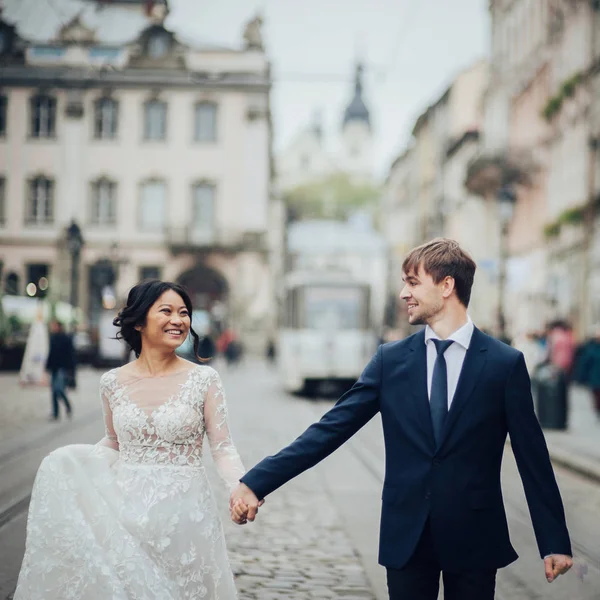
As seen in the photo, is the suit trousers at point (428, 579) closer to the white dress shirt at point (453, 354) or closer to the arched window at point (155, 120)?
the white dress shirt at point (453, 354)

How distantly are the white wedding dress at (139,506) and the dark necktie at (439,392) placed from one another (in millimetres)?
934

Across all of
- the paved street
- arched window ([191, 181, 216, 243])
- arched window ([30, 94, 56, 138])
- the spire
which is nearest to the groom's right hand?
the paved street

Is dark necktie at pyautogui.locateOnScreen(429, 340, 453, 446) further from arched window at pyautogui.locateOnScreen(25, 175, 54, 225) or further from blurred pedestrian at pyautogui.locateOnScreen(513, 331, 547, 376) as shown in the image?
arched window at pyautogui.locateOnScreen(25, 175, 54, 225)

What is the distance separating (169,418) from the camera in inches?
166

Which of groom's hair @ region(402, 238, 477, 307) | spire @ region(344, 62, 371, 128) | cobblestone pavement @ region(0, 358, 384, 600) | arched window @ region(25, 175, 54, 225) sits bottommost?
cobblestone pavement @ region(0, 358, 384, 600)

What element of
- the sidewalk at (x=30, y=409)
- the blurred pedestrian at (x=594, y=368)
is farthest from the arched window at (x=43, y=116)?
the blurred pedestrian at (x=594, y=368)

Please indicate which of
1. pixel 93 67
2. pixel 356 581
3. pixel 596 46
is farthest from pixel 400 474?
pixel 596 46

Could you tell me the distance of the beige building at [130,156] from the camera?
64.4 feet

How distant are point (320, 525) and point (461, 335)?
16.8 ft

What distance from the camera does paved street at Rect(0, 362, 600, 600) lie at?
258 inches

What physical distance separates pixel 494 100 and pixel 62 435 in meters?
34.0

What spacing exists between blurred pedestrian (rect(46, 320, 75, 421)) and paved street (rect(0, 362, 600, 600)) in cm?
62

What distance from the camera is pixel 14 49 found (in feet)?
57.6

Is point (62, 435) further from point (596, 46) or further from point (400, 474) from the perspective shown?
point (596, 46)
